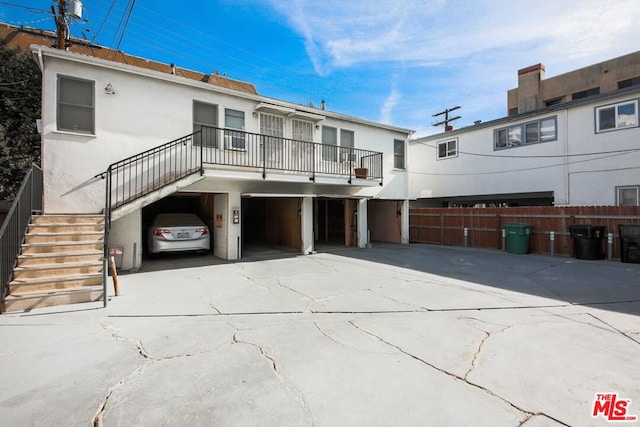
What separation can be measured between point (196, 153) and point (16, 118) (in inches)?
429

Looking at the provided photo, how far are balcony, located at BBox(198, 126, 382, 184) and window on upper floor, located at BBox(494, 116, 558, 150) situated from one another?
6846 millimetres

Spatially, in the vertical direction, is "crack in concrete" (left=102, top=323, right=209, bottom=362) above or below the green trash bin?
below

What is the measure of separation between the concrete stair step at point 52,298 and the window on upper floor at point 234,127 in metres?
5.78

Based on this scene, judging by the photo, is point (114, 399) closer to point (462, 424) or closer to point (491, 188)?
point (462, 424)

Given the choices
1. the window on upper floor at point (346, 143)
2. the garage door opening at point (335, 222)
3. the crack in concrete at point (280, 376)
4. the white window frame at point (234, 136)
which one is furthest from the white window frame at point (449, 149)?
the crack in concrete at point (280, 376)

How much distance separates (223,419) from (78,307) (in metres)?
4.38

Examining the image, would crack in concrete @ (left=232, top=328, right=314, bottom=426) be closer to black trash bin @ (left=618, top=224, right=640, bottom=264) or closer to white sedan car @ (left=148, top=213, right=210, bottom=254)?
white sedan car @ (left=148, top=213, right=210, bottom=254)

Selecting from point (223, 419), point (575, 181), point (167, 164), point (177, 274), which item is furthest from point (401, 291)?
point (575, 181)

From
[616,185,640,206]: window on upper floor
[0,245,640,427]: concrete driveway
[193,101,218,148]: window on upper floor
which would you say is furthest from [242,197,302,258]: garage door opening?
[616,185,640,206]: window on upper floor

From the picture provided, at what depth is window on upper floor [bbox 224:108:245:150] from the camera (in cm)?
991

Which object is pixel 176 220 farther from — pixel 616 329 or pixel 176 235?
pixel 616 329

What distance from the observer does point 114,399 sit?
262 cm

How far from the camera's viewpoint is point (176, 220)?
391 inches

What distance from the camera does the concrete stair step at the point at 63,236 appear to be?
5.99m
